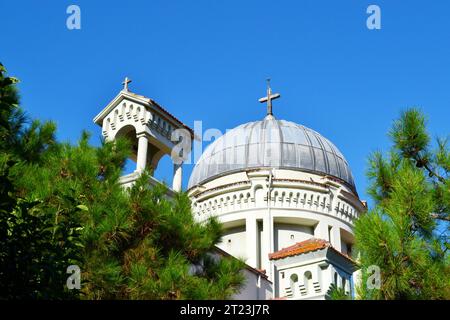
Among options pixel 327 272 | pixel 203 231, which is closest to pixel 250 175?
pixel 327 272

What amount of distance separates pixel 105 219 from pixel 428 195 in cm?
487

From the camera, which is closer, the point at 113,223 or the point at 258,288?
the point at 113,223

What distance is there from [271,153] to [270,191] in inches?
108

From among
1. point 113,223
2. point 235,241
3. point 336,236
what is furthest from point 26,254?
point 336,236

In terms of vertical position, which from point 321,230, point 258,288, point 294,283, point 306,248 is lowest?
point 294,283

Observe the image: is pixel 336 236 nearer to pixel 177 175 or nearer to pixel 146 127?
pixel 177 175

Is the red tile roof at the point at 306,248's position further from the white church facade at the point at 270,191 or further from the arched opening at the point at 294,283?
the arched opening at the point at 294,283

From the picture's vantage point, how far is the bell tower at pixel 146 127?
21094 millimetres

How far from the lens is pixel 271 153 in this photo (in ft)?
107

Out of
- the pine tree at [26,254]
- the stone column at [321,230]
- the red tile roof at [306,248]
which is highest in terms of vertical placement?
the stone column at [321,230]

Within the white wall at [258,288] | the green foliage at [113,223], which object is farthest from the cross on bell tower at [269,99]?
the green foliage at [113,223]

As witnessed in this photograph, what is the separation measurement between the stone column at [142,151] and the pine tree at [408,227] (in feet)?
37.3

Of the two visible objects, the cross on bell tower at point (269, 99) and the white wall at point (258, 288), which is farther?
the cross on bell tower at point (269, 99)
